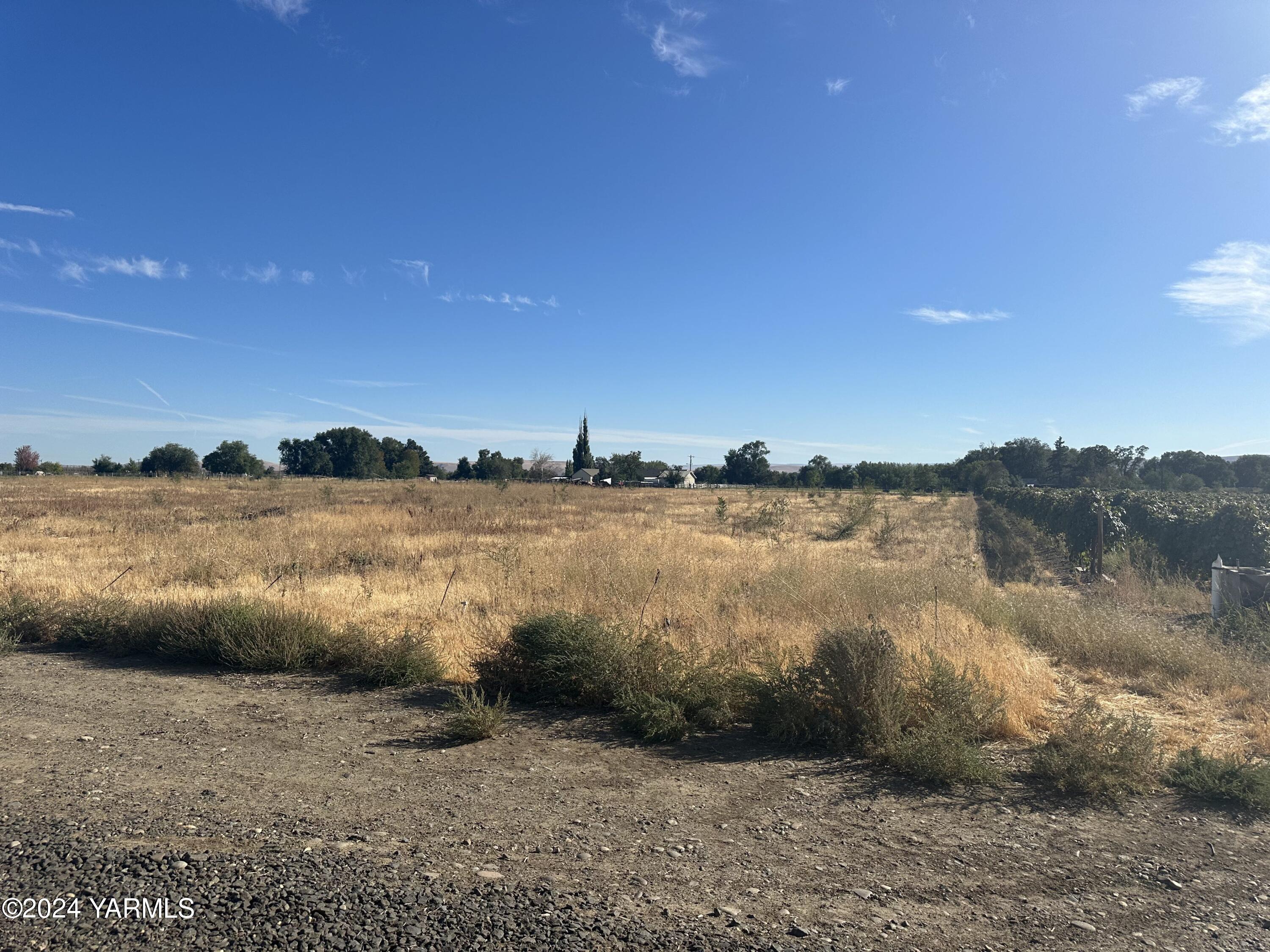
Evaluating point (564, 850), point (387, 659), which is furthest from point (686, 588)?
point (564, 850)

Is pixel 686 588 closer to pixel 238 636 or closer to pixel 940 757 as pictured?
pixel 238 636

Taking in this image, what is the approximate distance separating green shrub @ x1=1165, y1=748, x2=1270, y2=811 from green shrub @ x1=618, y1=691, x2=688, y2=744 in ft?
11.3

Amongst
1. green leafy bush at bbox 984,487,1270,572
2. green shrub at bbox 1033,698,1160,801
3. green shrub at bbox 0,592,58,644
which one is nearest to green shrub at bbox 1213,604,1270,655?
green shrub at bbox 1033,698,1160,801

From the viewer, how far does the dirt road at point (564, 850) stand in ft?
10.4

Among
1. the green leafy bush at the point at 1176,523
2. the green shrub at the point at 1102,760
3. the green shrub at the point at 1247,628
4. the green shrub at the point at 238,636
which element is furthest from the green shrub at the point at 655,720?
the green leafy bush at the point at 1176,523

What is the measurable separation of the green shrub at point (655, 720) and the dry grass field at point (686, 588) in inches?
59.2

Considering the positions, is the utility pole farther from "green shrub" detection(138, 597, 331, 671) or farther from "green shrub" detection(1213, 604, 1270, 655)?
"green shrub" detection(138, 597, 331, 671)

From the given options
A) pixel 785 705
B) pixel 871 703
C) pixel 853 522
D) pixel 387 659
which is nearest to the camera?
pixel 871 703

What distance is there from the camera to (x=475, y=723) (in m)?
5.68

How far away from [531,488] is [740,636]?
4512 cm

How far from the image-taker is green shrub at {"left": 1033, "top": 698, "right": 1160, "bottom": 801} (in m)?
4.79

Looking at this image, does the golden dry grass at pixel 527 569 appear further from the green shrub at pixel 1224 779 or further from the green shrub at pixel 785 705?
the green shrub at pixel 785 705

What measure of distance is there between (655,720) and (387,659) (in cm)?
308

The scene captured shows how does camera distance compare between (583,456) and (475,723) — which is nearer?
(475,723)
